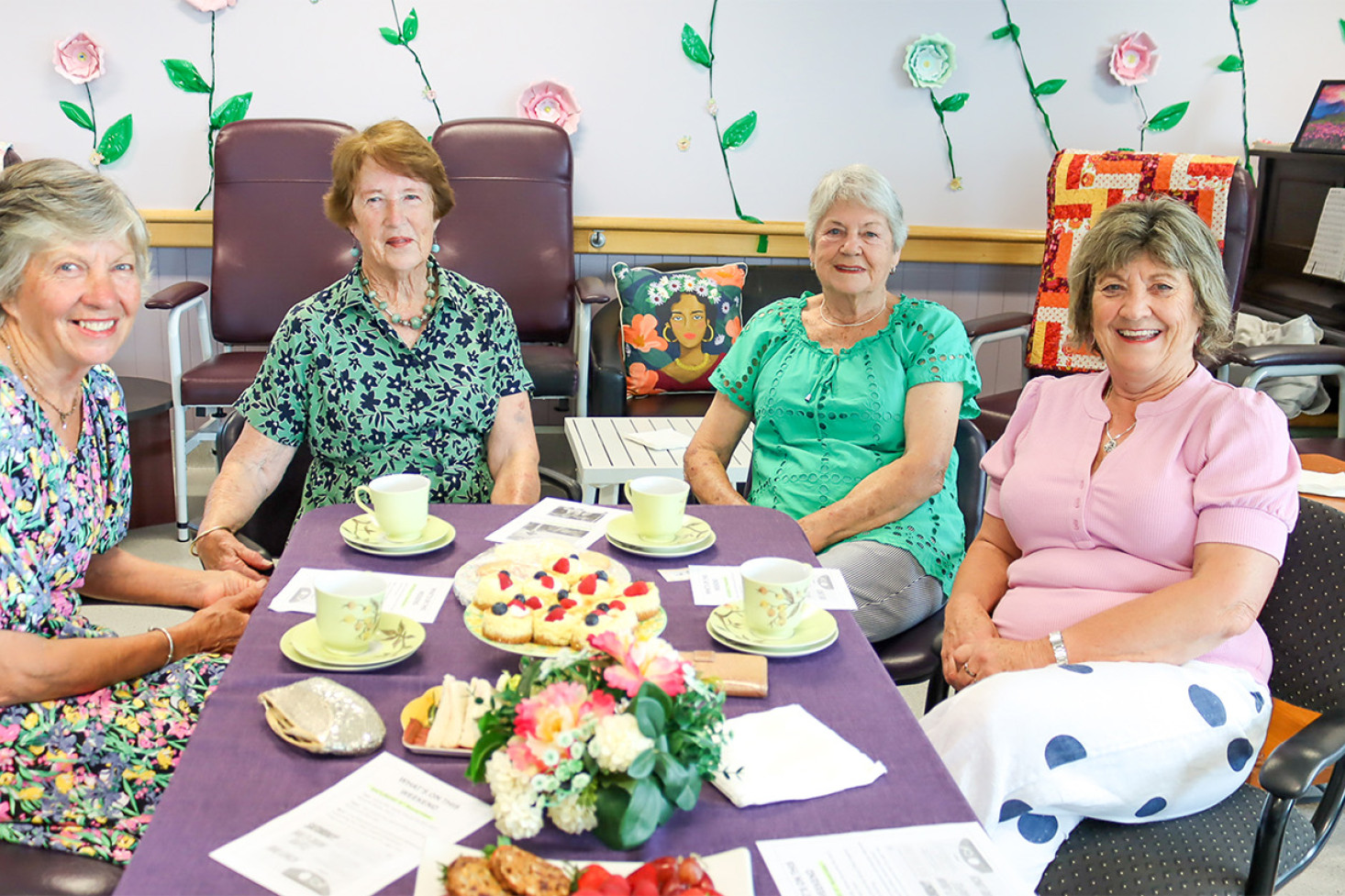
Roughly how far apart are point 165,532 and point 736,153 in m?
2.31

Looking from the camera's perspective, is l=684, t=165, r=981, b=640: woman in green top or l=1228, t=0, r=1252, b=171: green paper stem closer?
l=684, t=165, r=981, b=640: woman in green top

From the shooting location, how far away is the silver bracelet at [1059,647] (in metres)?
1.52

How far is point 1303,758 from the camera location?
1.24 metres

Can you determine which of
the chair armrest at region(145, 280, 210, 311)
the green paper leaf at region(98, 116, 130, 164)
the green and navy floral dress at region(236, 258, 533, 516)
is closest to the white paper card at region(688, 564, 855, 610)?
the green and navy floral dress at region(236, 258, 533, 516)

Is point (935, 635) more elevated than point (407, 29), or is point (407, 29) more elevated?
point (407, 29)

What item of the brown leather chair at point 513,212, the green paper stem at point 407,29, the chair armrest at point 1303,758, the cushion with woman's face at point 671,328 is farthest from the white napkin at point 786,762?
the green paper stem at point 407,29

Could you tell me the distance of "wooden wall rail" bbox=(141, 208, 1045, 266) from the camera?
12.8 ft

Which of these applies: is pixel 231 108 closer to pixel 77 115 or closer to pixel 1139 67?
pixel 77 115

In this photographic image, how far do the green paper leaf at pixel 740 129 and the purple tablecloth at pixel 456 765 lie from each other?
114 inches

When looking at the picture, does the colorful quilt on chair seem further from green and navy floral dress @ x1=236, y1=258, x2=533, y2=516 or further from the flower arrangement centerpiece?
the flower arrangement centerpiece

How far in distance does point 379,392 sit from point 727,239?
2.27 meters

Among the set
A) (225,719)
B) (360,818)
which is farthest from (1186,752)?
(225,719)

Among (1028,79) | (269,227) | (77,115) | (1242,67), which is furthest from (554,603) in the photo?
(1242,67)

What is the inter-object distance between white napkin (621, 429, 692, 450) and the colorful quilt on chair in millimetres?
1404
